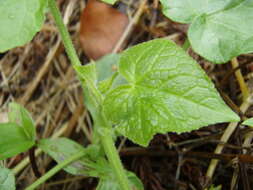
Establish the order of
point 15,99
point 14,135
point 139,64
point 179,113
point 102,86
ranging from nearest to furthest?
point 179,113 < point 139,64 < point 102,86 < point 14,135 < point 15,99

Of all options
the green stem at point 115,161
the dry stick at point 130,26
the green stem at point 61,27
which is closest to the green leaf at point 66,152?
the green stem at point 115,161

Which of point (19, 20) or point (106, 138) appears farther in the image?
point (106, 138)

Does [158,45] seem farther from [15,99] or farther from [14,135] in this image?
[15,99]

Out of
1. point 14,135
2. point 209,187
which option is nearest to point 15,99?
point 14,135

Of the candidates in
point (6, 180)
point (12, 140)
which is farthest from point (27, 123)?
point (6, 180)

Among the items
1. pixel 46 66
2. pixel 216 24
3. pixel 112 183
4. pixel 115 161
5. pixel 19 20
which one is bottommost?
pixel 112 183

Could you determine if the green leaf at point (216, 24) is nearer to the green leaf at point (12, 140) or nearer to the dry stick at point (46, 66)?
the green leaf at point (12, 140)

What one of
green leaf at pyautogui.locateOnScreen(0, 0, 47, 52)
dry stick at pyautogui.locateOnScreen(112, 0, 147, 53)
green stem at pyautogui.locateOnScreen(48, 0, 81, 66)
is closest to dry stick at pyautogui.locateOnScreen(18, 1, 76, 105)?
dry stick at pyautogui.locateOnScreen(112, 0, 147, 53)

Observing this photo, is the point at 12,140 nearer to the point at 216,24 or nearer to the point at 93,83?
the point at 93,83
